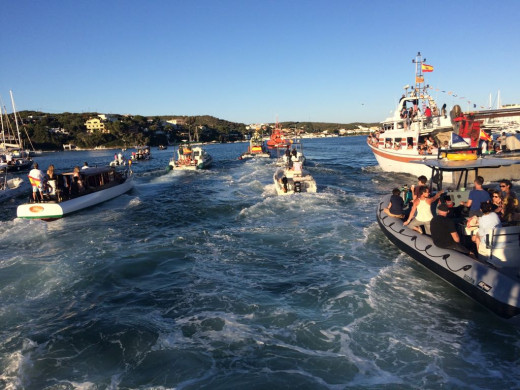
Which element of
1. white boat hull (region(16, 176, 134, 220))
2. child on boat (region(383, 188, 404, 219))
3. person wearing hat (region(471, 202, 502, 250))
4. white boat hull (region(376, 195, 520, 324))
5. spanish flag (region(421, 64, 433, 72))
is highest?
spanish flag (region(421, 64, 433, 72))

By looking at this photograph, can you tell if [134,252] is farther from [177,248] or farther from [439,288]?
[439,288]

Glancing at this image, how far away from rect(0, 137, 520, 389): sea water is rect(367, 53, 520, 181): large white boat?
1708cm

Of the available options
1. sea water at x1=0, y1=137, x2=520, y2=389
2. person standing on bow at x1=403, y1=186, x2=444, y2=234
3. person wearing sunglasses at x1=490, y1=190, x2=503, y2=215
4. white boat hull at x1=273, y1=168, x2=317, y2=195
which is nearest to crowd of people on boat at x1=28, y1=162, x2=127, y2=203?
sea water at x1=0, y1=137, x2=520, y2=389

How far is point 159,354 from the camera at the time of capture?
624cm

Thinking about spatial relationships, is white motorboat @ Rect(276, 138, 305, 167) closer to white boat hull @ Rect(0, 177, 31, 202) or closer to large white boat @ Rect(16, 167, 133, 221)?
large white boat @ Rect(16, 167, 133, 221)

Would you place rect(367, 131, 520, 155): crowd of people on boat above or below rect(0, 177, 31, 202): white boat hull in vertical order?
above

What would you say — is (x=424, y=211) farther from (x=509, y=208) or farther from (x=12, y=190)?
(x=12, y=190)

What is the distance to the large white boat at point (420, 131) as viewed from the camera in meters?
25.6

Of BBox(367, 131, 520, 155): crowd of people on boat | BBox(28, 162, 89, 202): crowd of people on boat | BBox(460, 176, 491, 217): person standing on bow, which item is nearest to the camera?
BBox(460, 176, 491, 217): person standing on bow

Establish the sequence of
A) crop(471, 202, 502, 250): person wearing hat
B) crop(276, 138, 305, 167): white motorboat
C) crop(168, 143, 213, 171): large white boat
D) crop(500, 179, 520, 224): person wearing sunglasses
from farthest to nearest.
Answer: crop(168, 143, 213, 171): large white boat → crop(276, 138, 305, 167): white motorboat → crop(500, 179, 520, 224): person wearing sunglasses → crop(471, 202, 502, 250): person wearing hat

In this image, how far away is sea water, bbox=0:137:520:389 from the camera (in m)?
5.64

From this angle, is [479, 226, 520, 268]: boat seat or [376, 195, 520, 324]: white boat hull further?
[479, 226, 520, 268]: boat seat

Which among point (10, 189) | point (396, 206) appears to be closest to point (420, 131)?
point (396, 206)

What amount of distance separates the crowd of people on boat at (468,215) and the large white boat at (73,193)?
17883 mm
